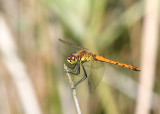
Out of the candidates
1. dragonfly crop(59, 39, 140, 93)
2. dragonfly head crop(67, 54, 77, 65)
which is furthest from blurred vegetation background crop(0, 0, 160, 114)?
dragonfly head crop(67, 54, 77, 65)

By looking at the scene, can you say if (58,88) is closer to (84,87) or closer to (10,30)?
(84,87)

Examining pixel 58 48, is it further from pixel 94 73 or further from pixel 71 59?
pixel 94 73

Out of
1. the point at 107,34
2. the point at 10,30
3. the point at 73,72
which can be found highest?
the point at 10,30

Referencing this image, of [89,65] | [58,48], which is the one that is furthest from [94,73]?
→ [58,48]

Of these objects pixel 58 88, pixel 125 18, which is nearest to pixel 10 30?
pixel 58 88

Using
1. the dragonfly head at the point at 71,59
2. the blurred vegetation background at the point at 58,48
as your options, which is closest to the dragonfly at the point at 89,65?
the dragonfly head at the point at 71,59
